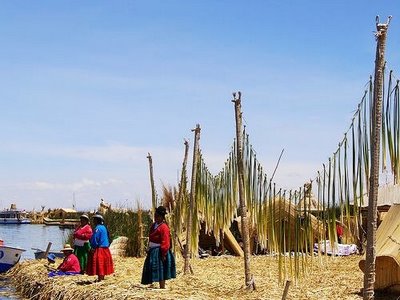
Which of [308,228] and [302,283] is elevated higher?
[308,228]

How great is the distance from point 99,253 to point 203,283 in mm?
1928

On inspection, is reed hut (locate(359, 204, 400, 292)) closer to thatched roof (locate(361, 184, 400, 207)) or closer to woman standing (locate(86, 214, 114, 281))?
woman standing (locate(86, 214, 114, 281))

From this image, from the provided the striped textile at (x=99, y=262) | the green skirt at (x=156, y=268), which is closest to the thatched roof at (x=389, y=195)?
the striped textile at (x=99, y=262)

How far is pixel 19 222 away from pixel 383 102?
70.0 m

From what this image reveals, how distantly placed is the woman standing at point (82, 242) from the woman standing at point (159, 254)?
9.17 feet

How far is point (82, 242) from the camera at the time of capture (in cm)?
1322

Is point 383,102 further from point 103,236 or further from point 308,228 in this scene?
point 103,236

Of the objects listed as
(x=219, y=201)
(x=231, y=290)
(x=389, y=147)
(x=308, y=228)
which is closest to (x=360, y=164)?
(x=389, y=147)

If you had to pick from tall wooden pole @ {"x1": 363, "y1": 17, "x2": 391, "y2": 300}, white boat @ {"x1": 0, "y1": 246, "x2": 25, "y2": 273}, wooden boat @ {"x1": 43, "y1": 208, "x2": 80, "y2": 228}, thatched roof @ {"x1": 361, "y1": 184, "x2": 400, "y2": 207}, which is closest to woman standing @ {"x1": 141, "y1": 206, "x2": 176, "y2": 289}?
tall wooden pole @ {"x1": 363, "y1": 17, "x2": 391, "y2": 300}

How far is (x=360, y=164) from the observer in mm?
7527

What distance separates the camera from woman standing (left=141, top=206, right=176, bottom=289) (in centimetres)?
1049

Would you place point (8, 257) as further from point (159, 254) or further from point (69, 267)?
point (159, 254)

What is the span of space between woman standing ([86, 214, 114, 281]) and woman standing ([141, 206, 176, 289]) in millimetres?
1451

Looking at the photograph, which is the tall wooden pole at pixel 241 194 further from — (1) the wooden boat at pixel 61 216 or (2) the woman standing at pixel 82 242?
(1) the wooden boat at pixel 61 216
